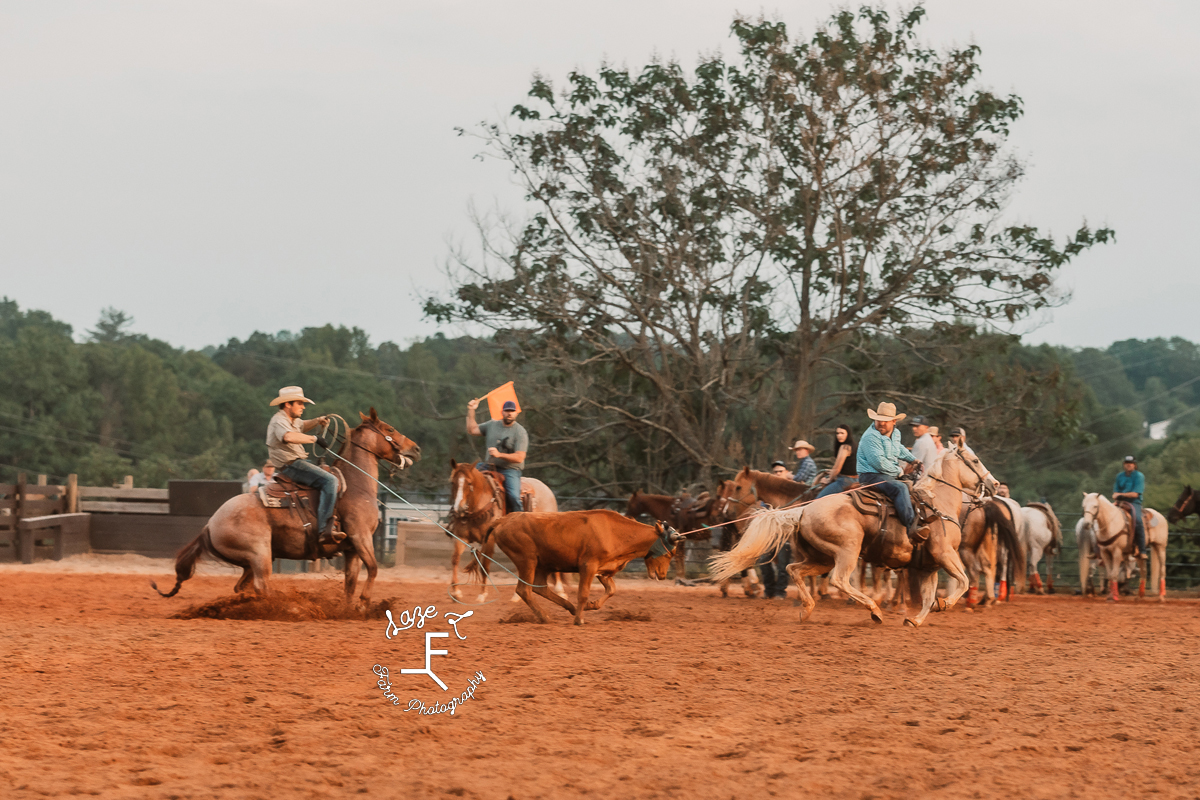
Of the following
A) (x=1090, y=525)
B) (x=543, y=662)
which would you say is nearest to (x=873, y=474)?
(x=543, y=662)

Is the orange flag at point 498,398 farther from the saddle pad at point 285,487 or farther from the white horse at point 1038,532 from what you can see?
the white horse at point 1038,532

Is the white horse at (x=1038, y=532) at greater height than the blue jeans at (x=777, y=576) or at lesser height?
greater

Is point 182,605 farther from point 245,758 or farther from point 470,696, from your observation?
point 245,758

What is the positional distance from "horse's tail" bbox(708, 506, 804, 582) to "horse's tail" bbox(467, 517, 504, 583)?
2.13 metres

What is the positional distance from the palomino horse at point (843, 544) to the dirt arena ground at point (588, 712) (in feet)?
2.03

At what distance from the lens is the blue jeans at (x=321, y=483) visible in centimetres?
1061

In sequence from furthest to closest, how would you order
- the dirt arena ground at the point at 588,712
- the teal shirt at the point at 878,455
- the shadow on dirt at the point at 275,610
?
the teal shirt at the point at 878,455 < the shadow on dirt at the point at 275,610 < the dirt arena ground at the point at 588,712

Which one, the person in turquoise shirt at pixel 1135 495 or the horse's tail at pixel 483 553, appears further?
the person in turquoise shirt at pixel 1135 495

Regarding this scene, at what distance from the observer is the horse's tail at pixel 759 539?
35.6ft

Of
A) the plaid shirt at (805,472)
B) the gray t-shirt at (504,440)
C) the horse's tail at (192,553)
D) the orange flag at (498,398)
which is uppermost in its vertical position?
the orange flag at (498,398)

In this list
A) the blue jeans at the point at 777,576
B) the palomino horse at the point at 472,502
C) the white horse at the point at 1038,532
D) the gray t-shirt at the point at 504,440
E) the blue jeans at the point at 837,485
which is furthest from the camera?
the white horse at the point at 1038,532

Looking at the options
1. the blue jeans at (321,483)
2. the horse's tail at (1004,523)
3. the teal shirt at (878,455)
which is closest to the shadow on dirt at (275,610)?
the blue jeans at (321,483)

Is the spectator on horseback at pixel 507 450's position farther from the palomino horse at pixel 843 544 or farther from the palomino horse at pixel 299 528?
the palomino horse at pixel 843 544

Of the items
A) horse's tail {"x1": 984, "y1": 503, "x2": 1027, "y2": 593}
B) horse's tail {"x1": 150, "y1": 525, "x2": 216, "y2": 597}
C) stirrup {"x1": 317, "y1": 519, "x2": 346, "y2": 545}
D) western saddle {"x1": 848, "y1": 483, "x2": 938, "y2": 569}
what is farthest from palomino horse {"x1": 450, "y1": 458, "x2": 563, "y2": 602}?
horse's tail {"x1": 984, "y1": 503, "x2": 1027, "y2": 593}
